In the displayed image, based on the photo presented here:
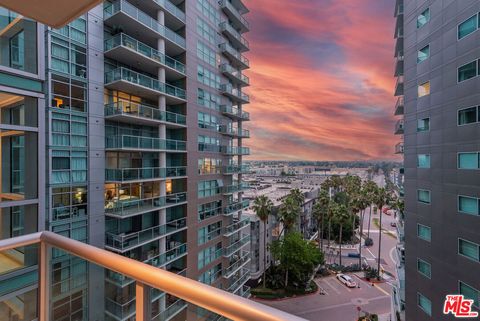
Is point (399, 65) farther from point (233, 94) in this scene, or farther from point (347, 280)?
point (347, 280)

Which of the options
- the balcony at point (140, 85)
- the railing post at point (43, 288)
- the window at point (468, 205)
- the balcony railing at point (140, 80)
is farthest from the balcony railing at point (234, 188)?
the railing post at point (43, 288)

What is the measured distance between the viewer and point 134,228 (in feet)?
45.1

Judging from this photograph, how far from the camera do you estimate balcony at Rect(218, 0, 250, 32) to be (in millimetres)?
20391

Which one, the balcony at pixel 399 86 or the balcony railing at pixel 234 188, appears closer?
the balcony at pixel 399 86

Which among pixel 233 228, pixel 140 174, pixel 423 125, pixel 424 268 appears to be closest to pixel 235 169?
pixel 233 228

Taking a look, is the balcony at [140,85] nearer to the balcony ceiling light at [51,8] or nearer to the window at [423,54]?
the balcony ceiling light at [51,8]

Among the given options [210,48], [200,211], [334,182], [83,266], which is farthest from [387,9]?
[334,182]

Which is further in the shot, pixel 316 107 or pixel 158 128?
pixel 316 107

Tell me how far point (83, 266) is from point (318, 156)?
78.8m

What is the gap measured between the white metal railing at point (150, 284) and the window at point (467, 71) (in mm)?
14223

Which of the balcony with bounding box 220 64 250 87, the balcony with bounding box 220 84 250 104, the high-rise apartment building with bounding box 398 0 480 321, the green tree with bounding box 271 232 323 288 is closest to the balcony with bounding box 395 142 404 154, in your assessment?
the high-rise apartment building with bounding box 398 0 480 321

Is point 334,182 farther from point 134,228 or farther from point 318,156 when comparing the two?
point 134,228

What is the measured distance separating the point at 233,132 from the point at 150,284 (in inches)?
811

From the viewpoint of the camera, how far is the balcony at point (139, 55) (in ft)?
38.8
